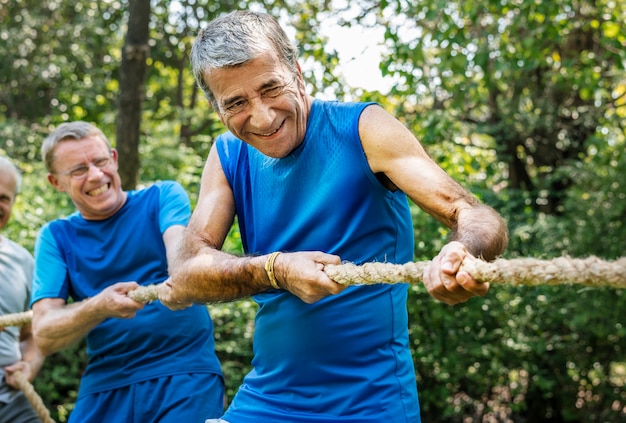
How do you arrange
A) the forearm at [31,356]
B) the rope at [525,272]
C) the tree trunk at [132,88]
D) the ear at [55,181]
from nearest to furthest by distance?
1. the rope at [525,272]
2. the ear at [55,181]
3. the forearm at [31,356]
4. the tree trunk at [132,88]

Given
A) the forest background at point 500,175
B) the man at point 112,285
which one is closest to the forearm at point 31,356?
the man at point 112,285

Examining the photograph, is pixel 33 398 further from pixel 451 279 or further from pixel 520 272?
pixel 520 272

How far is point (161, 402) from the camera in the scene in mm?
2752

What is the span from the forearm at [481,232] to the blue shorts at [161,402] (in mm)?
1343

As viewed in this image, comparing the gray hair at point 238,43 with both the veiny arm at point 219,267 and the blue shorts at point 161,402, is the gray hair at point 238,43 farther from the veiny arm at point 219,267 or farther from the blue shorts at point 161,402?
the blue shorts at point 161,402

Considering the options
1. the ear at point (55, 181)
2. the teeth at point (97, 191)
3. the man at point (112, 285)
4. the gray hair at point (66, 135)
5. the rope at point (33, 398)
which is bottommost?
the rope at point (33, 398)

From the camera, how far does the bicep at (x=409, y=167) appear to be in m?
1.89

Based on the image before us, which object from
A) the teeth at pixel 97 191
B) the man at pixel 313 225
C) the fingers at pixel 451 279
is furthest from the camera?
the teeth at pixel 97 191

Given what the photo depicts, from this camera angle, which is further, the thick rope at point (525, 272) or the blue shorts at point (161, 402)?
the blue shorts at point (161, 402)

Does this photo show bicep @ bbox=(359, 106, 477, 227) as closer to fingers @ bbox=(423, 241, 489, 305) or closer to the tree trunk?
fingers @ bbox=(423, 241, 489, 305)

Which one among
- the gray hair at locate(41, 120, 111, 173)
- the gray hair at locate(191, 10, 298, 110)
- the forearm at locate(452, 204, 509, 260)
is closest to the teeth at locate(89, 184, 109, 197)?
the gray hair at locate(41, 120, 111, 173)

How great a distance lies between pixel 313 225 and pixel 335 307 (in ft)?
0.73

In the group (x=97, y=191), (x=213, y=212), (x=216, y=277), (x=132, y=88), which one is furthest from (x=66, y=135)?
(x=132, y=88)

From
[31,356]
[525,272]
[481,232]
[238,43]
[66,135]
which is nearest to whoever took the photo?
[525,272]
